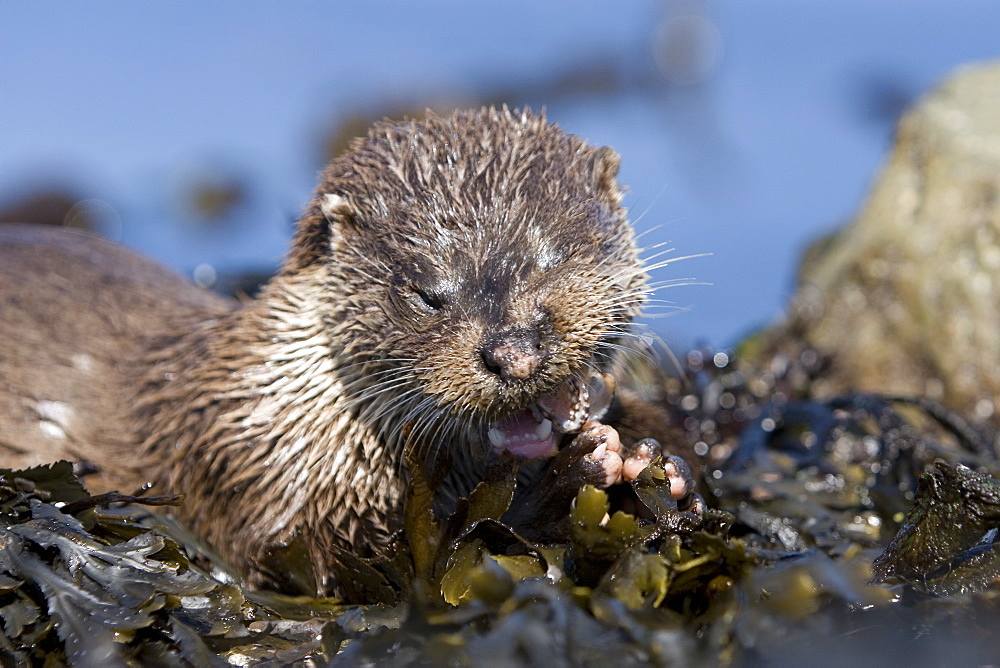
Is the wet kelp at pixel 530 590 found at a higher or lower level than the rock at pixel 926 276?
lower

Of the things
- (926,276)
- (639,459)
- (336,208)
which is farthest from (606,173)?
(926,276)

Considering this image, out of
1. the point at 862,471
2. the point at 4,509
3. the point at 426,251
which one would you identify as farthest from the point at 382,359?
the point at 862,471

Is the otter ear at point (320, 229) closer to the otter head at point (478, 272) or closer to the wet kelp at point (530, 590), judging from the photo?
the otter head at point (478, 272)

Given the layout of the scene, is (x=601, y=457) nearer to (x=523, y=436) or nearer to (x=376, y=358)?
(x=523, y=436)

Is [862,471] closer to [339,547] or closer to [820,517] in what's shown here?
[820,517]

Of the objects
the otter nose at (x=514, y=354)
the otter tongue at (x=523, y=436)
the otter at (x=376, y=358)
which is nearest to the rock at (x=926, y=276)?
the otter at (x=376, y=358)

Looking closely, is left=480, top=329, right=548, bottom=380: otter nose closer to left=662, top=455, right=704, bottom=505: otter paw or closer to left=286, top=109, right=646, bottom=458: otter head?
left=286, top=109, right=646, bottom=458: otter head
